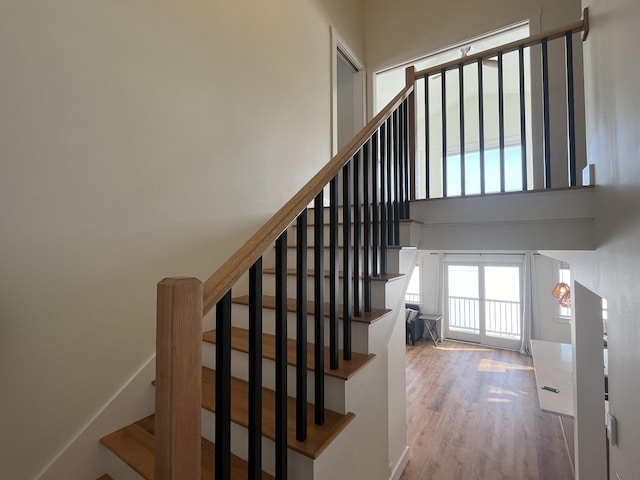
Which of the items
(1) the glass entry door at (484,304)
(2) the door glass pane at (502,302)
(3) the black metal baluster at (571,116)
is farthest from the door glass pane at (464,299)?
(3) the black metal baluster at (571,116)

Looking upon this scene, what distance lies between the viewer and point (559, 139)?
273 cm

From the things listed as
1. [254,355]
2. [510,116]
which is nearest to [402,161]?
[254,355]

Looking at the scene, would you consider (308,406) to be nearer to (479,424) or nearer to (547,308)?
(479,424)

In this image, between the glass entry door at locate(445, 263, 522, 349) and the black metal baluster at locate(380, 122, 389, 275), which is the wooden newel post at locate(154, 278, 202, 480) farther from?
the glass entry door at locate(445, 263, 522, 349)

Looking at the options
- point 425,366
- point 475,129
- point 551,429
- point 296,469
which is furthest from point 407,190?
point 475,129

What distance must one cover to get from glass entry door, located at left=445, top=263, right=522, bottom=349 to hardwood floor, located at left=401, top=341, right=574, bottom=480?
0.81 m

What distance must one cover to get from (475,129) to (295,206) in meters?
7.29

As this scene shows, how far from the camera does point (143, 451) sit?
1.33 m

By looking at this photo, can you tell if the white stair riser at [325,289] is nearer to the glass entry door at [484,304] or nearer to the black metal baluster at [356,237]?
the black metal baluster at [356,237]

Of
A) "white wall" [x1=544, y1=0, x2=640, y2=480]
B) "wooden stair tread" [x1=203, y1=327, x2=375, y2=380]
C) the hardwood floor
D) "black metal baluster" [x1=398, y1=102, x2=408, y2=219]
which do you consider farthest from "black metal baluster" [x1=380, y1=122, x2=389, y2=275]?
the hardwood floor

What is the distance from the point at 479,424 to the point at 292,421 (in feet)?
11.9

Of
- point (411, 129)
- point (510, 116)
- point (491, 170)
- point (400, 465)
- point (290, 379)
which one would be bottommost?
point (400, 465)

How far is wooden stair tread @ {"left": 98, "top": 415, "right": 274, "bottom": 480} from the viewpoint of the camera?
1.17 meters

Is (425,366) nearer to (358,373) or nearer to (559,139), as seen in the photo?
(559,139)
